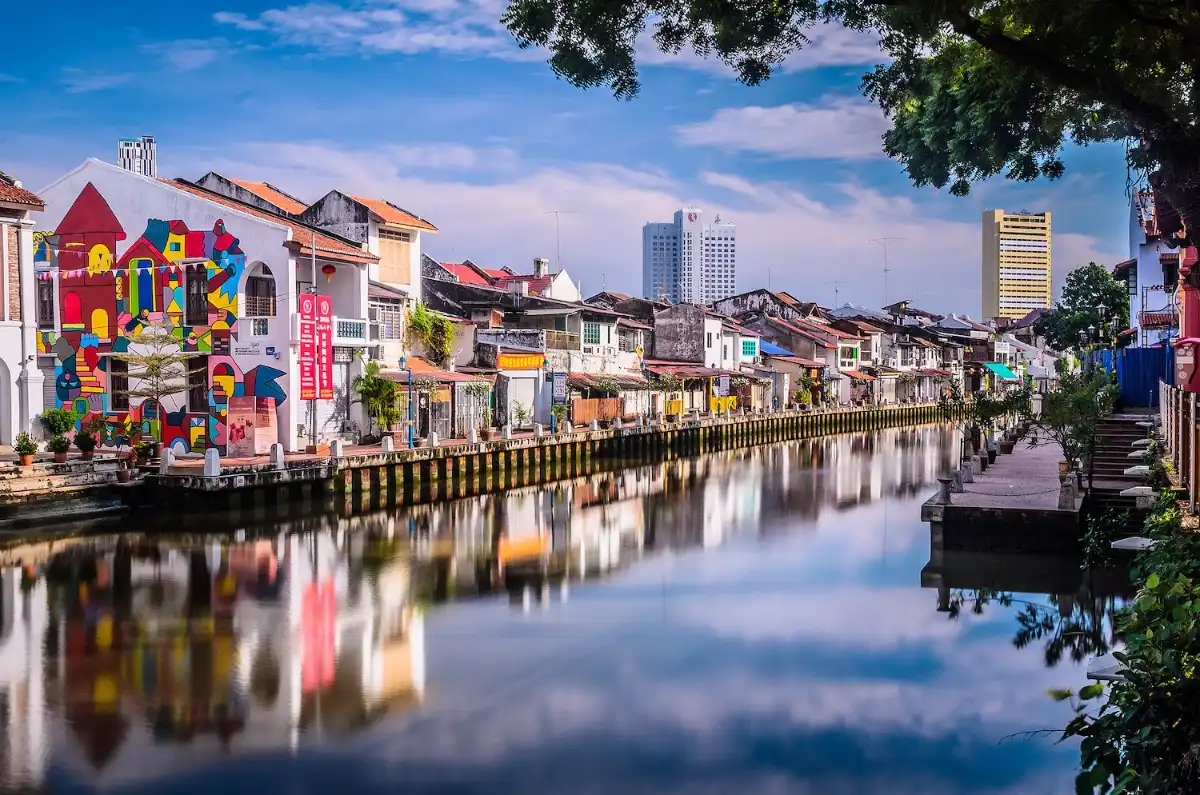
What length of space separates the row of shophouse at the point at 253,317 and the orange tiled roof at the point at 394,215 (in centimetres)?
8

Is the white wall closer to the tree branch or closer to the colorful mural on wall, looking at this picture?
the colorful mural on wall

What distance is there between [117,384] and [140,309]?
236 cm

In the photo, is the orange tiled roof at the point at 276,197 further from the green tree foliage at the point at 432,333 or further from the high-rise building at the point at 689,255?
the high-rise building at the point at 689,255

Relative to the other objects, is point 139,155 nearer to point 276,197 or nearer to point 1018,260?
point 276,197

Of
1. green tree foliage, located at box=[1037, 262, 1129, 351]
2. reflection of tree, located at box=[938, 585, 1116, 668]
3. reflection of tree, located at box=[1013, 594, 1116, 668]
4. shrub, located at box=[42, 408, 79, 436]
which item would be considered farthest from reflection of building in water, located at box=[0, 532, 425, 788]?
green tree foliage, located at box=[1037, 262, 1129, 351]

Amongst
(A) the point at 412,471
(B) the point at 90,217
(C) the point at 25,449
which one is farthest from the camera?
(B) the point at 90,217

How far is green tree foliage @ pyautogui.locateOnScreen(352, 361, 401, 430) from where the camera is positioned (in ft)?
106

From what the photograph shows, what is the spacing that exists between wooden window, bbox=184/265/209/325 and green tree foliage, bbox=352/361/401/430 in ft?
15.2

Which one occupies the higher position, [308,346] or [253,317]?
[253,317]

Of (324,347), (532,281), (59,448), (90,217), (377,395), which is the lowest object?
(59,448)

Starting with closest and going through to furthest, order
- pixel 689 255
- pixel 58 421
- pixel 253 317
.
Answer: pixel 58 421
pixel 253 317
pixel 689 255

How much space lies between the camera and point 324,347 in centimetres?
3061

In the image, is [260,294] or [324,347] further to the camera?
[324,347]

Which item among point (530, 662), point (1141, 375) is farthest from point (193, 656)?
point (1141, 375)
